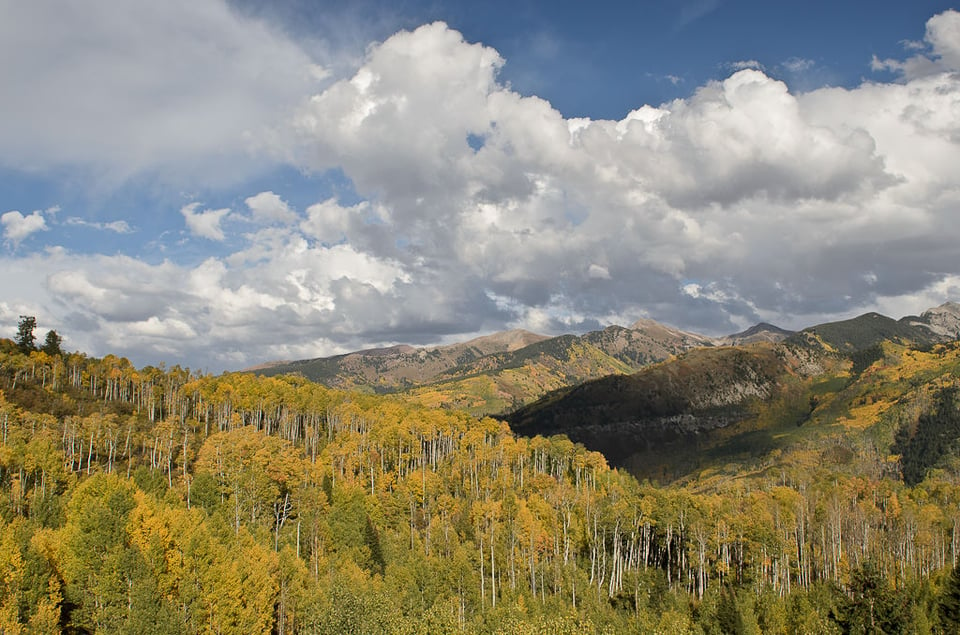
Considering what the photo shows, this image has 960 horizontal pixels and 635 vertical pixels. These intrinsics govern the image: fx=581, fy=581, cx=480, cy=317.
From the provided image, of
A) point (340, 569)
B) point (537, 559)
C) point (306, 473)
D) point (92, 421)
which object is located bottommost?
point (537, 559)

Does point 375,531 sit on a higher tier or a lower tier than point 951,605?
higher

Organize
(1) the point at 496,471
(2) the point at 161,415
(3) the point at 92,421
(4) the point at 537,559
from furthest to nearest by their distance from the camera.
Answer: (2) the point at 161,415
(1) the point at 496,471
(3) the point at 92,421
(4) the point at 537,559

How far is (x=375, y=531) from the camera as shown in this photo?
120000mm

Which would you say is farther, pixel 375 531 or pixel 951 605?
pixel 375 531

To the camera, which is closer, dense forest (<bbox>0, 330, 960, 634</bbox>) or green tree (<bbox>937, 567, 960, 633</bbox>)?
dense forest (<bbox>0, 330, 960, 634</bbox>)

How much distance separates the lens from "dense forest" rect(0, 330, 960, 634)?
210 feet

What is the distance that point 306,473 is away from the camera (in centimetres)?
12888

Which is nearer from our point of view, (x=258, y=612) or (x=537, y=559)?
(x=258, y=612)

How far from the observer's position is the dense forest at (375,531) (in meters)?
64.1

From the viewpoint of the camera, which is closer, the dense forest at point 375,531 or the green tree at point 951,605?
the dense forest at point 375,531

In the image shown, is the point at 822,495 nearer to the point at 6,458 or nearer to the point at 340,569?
the point at 340,569

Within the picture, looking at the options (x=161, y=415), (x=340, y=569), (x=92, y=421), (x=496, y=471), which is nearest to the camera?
(x=340, y=569)

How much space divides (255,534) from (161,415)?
331 feet

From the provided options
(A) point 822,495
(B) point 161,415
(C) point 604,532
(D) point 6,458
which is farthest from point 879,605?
(B) point 161,415
